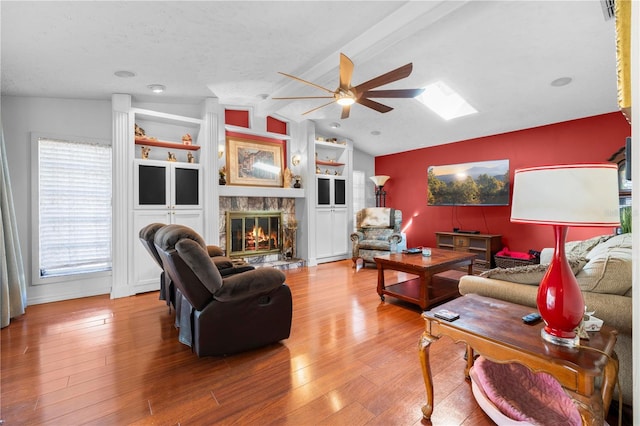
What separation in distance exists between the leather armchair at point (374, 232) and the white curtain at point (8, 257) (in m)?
4.55

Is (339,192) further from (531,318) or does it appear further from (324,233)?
(531,318)

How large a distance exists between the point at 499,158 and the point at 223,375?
18.5 ft

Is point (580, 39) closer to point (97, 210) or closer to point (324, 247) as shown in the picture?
point (324, 247)

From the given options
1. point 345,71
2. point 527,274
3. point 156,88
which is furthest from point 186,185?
point 527,274

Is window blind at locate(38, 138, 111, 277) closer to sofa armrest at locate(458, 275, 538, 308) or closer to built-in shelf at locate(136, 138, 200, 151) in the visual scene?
built-in shelf at locate(136, 138, 200, 151)

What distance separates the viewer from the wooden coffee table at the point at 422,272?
326 centimetres

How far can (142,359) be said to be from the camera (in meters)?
2.31

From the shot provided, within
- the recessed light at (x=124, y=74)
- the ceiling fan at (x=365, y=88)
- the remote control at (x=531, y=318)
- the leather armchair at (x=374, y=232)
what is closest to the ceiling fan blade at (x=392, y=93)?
the ceiling fan at (x=365, y=88)

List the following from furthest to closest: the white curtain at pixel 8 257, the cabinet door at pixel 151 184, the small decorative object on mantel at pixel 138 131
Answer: the small decorative object on mantel at pixel 138 131, the cabinet door at pixel 151 184, the white curtain at pixel 8 257

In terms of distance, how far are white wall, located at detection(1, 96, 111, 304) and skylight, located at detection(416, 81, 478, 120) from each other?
4.74 meters

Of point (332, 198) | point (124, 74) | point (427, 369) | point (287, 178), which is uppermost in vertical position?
point (124, 74)

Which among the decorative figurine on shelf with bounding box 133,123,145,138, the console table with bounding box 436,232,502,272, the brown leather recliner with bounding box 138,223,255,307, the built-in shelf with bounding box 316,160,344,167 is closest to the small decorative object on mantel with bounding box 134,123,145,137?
the decorative figurine on shelf with bounding box 133,123,145,138

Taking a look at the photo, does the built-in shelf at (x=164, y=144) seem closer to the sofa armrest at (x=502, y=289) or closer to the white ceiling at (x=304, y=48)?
the white ceiling at (x=304, y=48)

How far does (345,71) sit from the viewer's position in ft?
8.73
